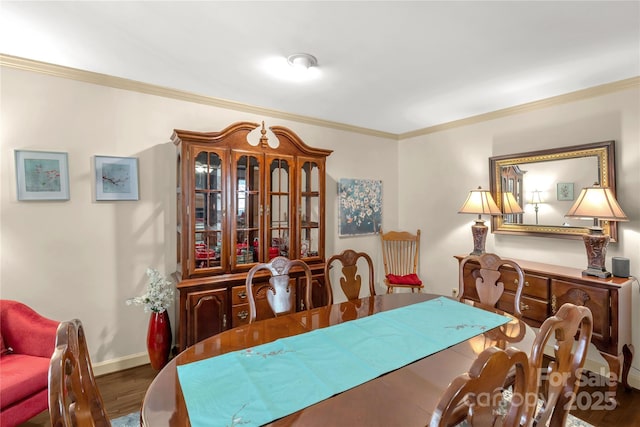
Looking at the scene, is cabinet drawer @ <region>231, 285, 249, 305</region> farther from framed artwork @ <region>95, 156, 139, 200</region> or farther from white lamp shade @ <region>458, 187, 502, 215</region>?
white lamp shade @ <region>458, 187, 502, 215</region>

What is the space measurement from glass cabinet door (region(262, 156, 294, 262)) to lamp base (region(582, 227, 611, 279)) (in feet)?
8.23

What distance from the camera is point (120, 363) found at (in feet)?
8.27

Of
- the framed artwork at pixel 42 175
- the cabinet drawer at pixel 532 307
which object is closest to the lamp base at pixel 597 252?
the cabinet drawer at pixel 532 307

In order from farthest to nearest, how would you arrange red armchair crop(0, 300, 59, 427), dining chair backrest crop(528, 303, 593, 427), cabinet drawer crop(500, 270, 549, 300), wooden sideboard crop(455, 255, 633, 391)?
cabinet drawer crop(500, 270, 549, 300) < wooden sideboard crop(455, 255, 633, 391) < red armchair crop(0, 300, 59, 427) < dining chair backrest crop(528, 303, 593, 427)

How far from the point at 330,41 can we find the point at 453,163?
94.1 inches

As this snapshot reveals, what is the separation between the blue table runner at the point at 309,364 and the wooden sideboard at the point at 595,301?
1021mm

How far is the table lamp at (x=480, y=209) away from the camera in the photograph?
300 cm

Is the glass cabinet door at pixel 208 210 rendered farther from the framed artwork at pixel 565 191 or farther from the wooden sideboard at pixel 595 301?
the framed artwork at pixel 565 191

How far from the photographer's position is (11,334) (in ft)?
6.31

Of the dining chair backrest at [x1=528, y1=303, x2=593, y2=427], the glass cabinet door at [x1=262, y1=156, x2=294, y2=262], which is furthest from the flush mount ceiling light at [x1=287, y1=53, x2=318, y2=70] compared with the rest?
the dining chair backrest at [x1=528, y1=303, x2=593, y2=427]

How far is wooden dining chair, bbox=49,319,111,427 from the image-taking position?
0.68 metres

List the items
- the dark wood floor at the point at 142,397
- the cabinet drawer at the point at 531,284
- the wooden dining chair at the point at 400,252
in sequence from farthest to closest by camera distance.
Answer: the wooden dining chair at the point at 400,252
the cabinet drawer at the point at 531,284
the dark wood floor at the point at 142,397

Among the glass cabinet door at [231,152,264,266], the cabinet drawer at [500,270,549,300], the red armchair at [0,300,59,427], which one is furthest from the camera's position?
the glass cabinet door at [231,152,264,266]

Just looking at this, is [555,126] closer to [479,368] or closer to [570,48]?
[570,48]
